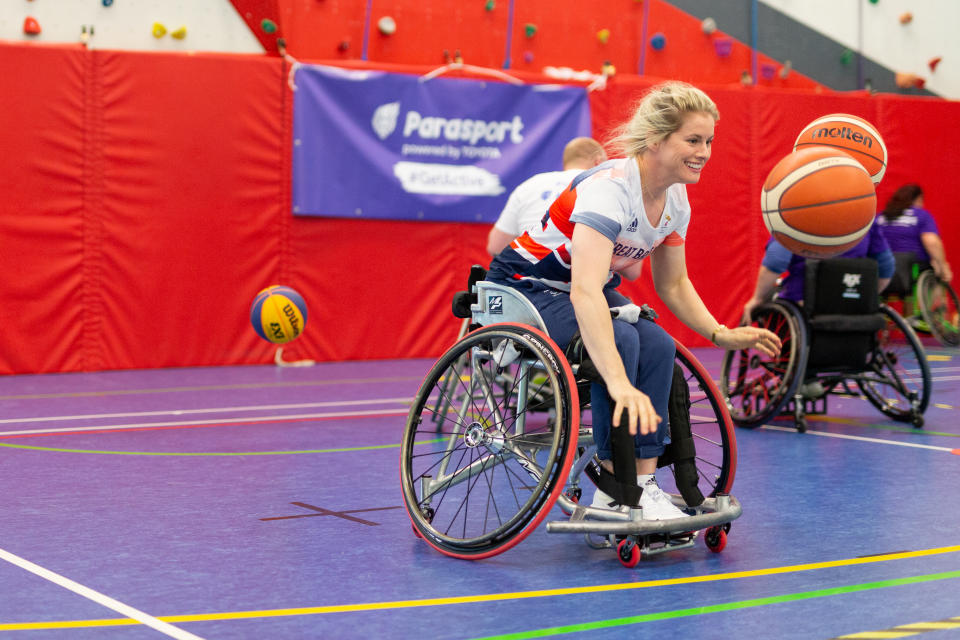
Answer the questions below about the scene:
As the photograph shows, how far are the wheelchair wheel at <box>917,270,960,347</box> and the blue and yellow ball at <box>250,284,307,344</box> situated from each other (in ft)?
17.3

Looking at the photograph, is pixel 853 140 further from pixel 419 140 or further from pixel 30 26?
pixel 30 26

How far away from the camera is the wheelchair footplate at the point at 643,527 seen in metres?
2.85

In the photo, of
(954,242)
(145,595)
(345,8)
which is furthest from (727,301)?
(145,595)

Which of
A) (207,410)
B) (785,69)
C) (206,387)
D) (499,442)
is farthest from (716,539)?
(785,69)

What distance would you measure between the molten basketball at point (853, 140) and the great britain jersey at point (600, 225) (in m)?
2.19

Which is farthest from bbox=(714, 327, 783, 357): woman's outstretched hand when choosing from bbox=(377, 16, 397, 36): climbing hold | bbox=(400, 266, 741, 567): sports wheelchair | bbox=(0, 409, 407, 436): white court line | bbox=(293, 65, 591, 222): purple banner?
bbox=(377, 16, 397, 36): climbing hold

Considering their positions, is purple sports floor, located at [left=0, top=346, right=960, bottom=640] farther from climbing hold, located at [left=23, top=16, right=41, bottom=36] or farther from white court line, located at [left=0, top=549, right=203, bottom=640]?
climbing hold, located at [left=23, top=16, right=41, bottom=36]

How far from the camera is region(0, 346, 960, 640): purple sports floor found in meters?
2.46

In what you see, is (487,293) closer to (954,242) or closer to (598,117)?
(598,117)

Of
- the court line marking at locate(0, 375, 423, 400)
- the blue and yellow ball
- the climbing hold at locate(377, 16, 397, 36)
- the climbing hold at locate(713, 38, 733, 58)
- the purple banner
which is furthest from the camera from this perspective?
the climbing hold at locate(713, 38, 733, 58)

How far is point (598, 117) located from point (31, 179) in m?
4.34

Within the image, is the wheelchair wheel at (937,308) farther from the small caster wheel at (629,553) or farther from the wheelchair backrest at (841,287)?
the small caster wheel at (629,553)

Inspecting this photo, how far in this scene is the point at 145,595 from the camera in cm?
264

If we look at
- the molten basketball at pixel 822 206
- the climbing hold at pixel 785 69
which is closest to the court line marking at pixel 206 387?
the molten basketball at pixel 822 206
